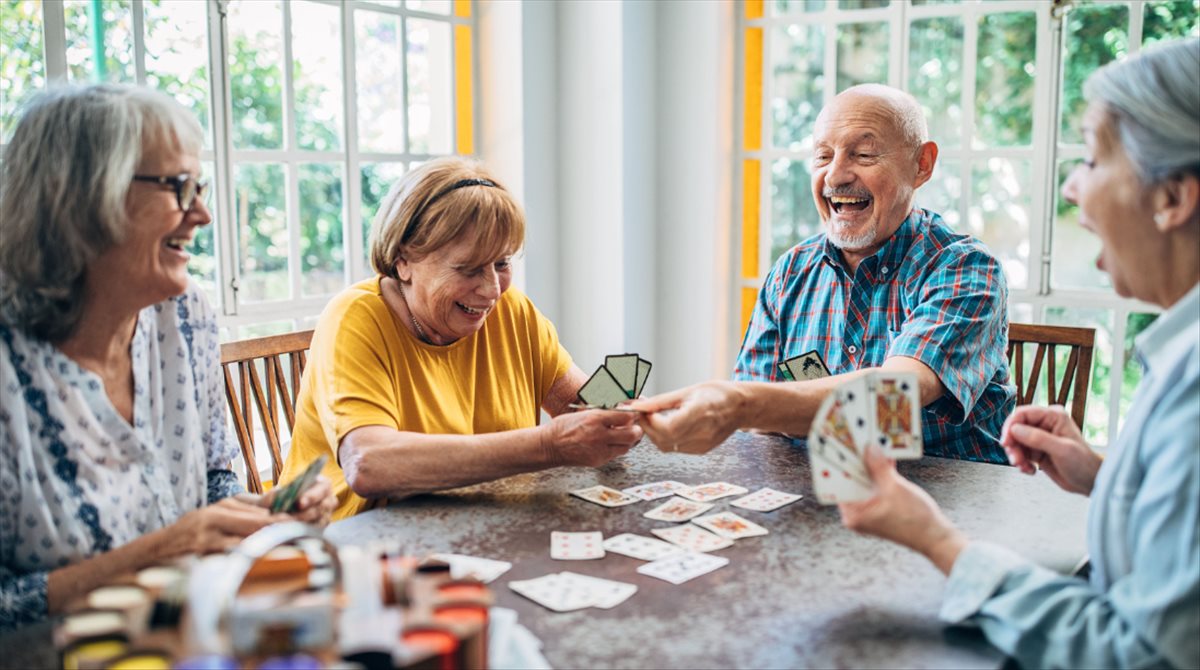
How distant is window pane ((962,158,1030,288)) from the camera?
388cm

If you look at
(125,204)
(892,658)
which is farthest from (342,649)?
(125,204)

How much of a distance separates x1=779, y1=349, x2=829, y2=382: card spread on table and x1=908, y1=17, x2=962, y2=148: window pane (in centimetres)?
207

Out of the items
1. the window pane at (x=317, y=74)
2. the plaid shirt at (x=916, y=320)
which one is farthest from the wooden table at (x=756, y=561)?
the window pane at (x=317, y=74)

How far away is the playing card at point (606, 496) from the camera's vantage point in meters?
1.86

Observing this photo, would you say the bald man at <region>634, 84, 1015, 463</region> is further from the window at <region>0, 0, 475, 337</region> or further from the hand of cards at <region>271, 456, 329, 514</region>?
the window at <region>0, 0, 475, 337</region>

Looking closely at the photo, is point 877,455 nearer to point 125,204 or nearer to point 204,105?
point 125,204

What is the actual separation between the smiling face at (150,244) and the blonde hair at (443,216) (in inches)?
22.9

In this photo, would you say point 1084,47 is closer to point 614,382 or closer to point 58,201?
point 614,382

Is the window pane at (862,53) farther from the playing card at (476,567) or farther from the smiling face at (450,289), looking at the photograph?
the playing card at (476,567)

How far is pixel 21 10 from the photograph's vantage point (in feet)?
9.22

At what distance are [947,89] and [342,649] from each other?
365 cm

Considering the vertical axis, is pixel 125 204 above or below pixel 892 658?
above

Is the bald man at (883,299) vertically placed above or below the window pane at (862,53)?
below

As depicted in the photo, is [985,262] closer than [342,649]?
No
